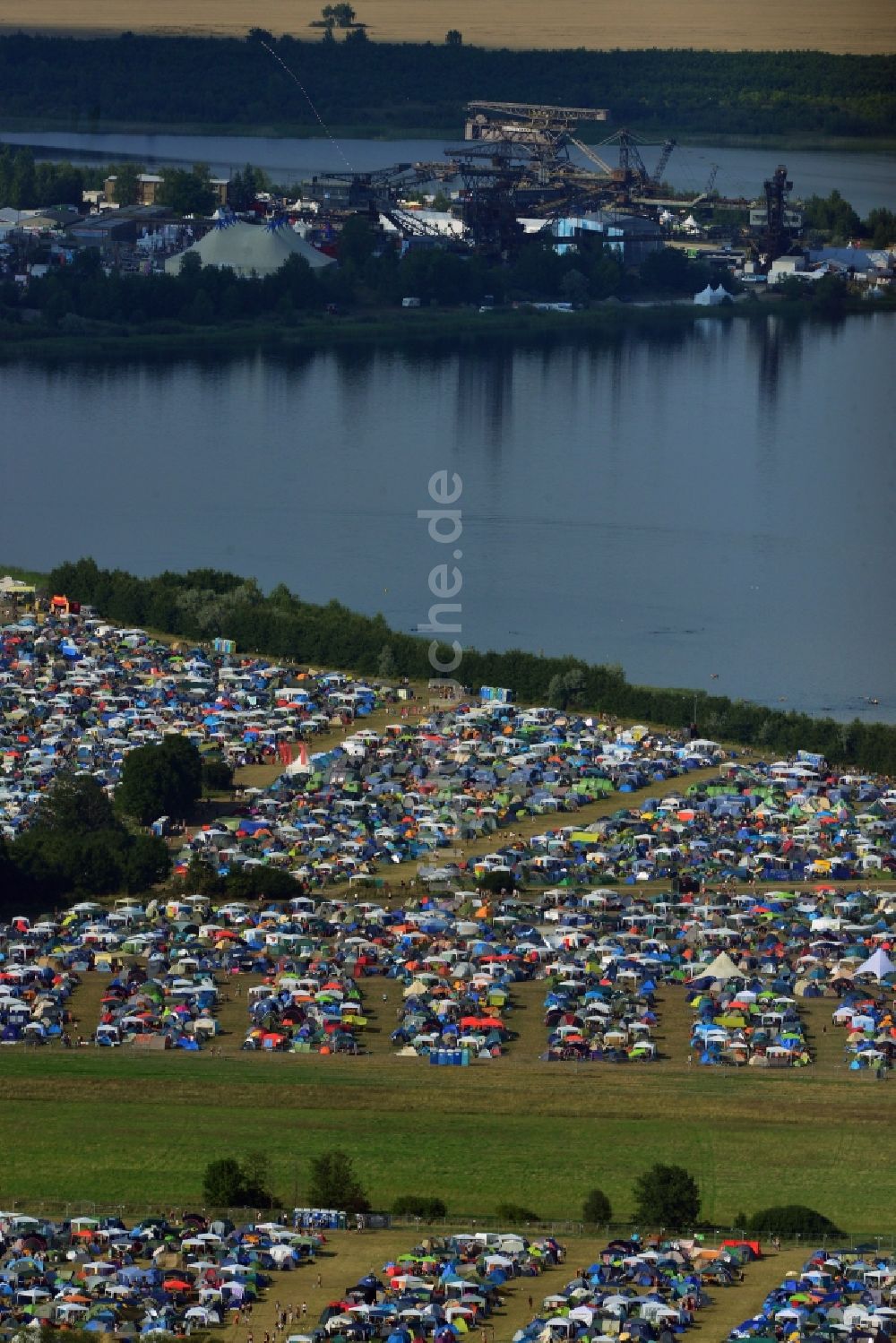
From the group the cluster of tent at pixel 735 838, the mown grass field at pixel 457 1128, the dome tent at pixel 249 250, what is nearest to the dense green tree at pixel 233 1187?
the mown grass field at pixel 457 1128

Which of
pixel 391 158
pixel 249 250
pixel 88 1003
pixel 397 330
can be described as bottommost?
pixel 88 1003

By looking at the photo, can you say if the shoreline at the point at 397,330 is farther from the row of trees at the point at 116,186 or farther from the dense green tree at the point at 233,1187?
the dense green tree at the point at 233,1187

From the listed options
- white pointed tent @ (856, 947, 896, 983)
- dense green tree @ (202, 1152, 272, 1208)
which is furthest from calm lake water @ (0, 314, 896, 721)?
dense green tree @ (202, 1152, 272, 1208)

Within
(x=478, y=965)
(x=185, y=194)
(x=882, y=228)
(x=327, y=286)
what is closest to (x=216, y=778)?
(x=478, y=965)

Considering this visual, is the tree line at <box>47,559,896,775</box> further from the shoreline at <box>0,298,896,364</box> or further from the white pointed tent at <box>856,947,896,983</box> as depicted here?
the shoreline at <box>0,298,896,364</box>

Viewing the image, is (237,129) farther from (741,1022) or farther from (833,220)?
(741,1022)

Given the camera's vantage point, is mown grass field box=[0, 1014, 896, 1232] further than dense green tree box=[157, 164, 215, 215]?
No

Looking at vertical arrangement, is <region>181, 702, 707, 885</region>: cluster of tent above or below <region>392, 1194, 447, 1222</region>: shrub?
above
